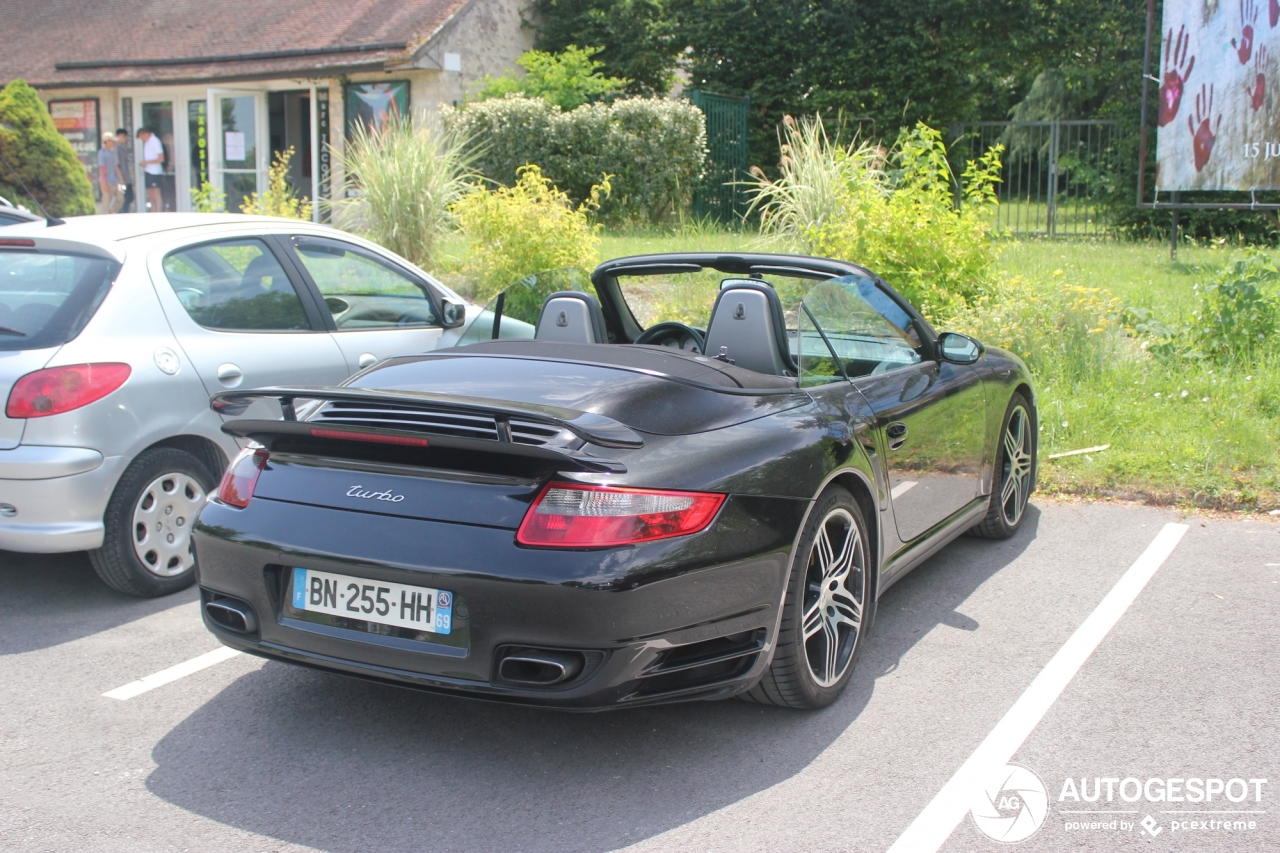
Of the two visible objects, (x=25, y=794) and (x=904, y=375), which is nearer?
(x=25, y=794)


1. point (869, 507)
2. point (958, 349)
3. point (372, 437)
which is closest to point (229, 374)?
point (372, 437)

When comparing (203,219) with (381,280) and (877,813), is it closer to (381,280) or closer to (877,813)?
(381,280)

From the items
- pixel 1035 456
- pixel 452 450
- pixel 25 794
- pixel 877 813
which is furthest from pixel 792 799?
pixel 1035 456

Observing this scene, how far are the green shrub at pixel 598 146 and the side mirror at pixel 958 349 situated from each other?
13.6m

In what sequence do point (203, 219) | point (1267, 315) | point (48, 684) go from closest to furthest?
point (48, 684), point (203, 219), point (1267, 315)

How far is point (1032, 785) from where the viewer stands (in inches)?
127

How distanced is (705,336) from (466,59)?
18.2 meters

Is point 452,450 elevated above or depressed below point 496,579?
above

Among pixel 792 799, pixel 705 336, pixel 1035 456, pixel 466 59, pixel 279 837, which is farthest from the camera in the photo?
pixel 466 59

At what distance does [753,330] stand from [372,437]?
4.97 ft

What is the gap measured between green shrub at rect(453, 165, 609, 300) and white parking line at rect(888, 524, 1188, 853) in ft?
20.3

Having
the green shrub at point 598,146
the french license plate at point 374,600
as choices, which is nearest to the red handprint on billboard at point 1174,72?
the green shrub at point 598,146

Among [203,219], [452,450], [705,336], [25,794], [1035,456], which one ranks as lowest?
[25,794]

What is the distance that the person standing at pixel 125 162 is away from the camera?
22250 mm
